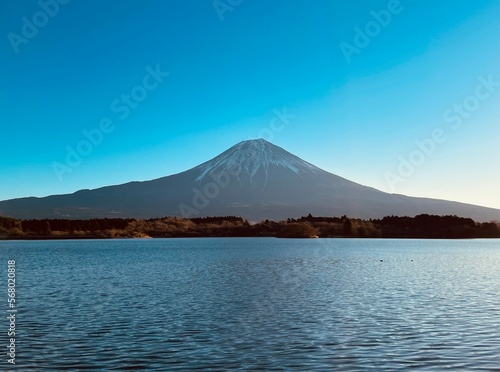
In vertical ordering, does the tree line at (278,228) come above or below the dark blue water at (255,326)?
above

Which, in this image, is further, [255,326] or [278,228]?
[278,228]

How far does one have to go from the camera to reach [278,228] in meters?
180

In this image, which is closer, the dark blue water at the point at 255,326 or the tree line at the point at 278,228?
the dark blue water at the point at 255,326

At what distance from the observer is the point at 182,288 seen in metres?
29.1

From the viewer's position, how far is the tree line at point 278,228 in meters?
158

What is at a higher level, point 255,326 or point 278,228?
point 278,228

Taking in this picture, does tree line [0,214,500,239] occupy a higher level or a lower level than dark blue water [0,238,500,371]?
higher

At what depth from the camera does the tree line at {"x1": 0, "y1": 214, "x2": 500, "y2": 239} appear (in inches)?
6216

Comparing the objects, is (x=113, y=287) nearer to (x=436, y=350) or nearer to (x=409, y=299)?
(x=409, y=299)

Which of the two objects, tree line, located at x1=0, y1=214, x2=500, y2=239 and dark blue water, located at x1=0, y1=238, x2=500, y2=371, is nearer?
dark blue water, located at x1=0, y1=238, x2=500, y2=371

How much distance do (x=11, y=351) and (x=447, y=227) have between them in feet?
504

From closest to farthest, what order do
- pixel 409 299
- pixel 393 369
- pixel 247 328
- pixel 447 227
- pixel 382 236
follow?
pixel 393 369, pixel 247 328, pixel 409 299, pixel 447 227, pixel 382 236

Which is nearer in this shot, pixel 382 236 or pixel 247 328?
pixel 247 328

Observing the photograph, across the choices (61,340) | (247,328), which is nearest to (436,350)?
(247,328)
